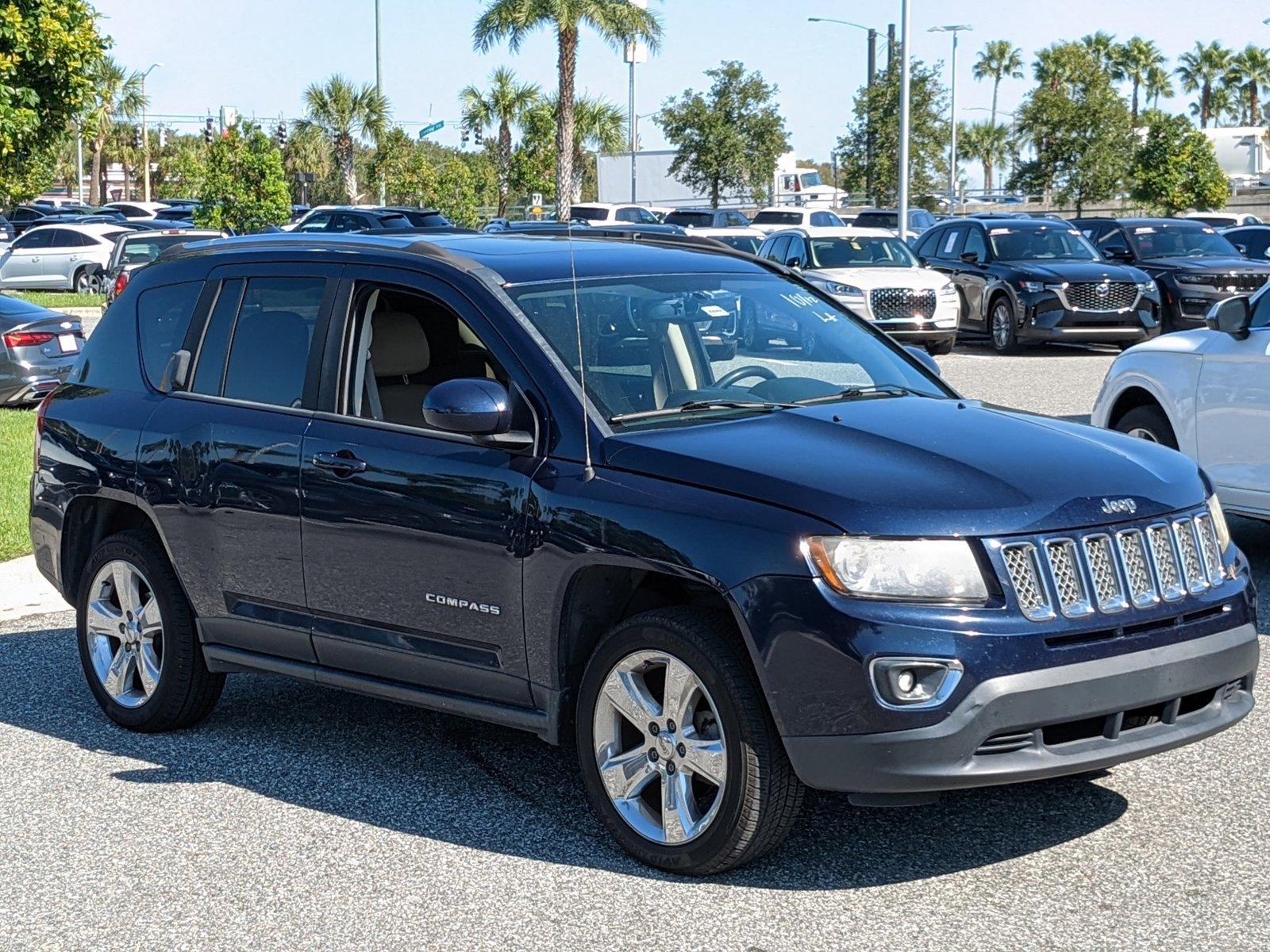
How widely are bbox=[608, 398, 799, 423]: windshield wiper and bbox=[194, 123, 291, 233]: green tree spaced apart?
3620 centimetres

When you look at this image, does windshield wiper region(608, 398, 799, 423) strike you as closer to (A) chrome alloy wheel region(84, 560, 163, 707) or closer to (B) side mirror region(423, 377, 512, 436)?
(B) side mirror region(423, 377, 512, 436)

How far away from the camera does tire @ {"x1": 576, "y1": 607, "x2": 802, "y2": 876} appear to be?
4652 mm

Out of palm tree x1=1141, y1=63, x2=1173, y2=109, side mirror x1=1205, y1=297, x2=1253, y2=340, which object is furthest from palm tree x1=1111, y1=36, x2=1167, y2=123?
side mirror x1=1205, y1=297, x2=1253, y2=340

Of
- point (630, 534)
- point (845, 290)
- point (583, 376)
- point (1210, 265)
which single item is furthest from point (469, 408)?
point (1210, 265)

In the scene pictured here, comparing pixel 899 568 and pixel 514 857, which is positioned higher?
pixel 899 568

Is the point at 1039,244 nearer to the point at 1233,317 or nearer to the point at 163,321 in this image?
the point at 1233,317

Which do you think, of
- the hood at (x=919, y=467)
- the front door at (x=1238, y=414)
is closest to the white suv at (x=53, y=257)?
the front door at (x=1238, y=414)

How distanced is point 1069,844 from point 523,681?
1676mm

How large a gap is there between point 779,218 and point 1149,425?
35.4 metres

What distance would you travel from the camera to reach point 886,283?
23641 mm

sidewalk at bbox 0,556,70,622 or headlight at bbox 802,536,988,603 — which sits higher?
headlight at bbox 802,536,988,603

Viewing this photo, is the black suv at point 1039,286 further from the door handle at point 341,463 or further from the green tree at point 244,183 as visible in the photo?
the green tree at point 244,183

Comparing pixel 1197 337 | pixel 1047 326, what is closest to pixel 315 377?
pixel 1197 337

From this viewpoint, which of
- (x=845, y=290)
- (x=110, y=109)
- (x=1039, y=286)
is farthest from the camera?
(x=110, y=109)
